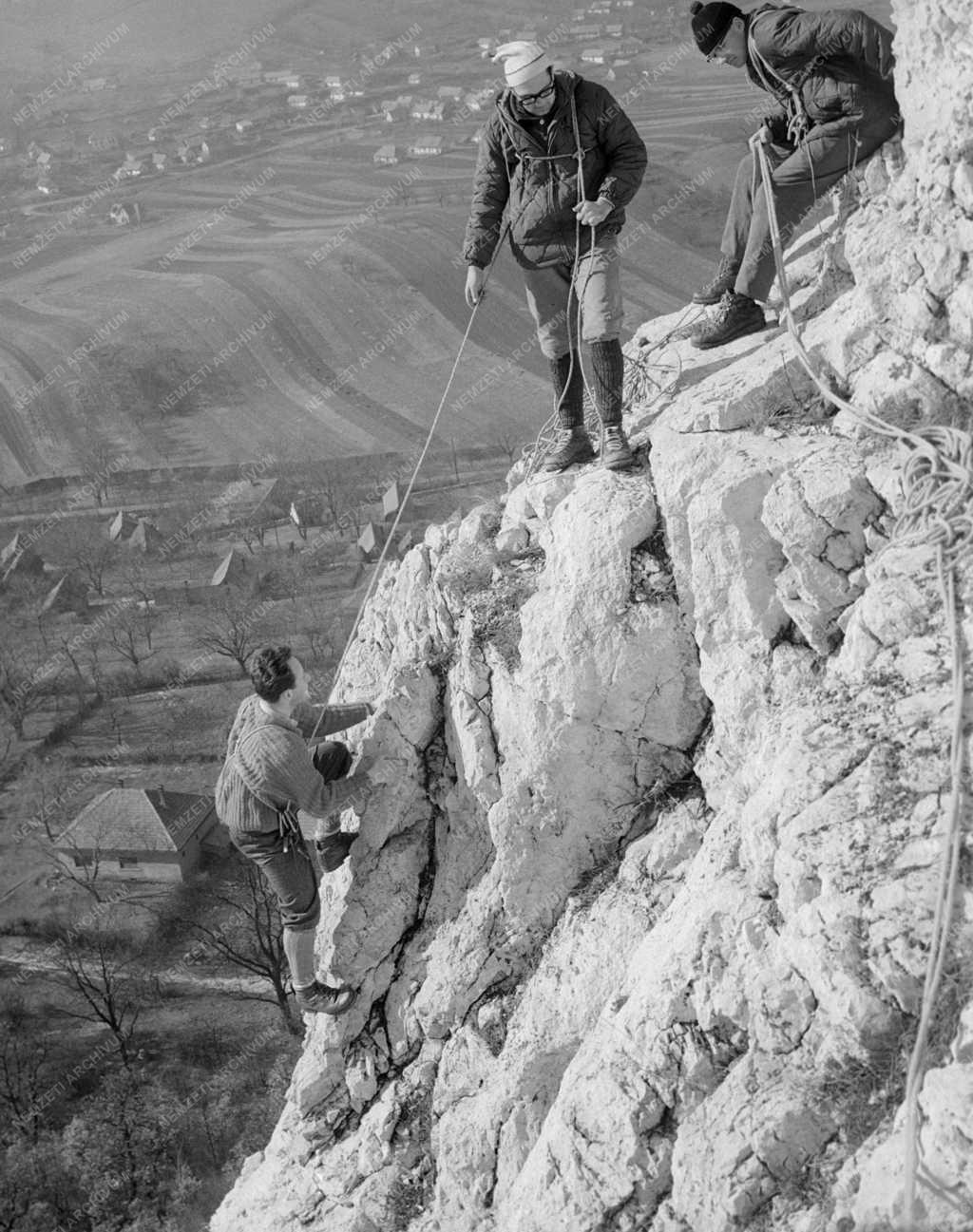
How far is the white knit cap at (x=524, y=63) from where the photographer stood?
24.0 feet

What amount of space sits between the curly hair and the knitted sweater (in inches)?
6.7

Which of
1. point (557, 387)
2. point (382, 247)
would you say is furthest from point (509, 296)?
point (557, 387)

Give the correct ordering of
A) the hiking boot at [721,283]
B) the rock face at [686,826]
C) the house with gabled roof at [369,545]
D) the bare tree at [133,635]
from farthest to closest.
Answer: the house with gabled roof at [369,545], the bare tree at [133,635], the hiking boot at [721,283], the rock face at [686,826]

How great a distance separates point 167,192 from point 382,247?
126 feet

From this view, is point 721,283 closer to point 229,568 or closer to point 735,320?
point 735,320

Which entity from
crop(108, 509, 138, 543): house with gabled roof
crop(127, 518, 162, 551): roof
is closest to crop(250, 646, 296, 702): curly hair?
crop(127, 518, 162, 551): roof

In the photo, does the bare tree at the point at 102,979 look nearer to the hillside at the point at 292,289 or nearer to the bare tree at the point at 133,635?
the bare tree at the point at 133,635

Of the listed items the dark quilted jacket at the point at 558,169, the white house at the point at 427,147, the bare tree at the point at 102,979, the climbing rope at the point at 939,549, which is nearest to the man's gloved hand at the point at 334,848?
the climbing rope at the point at 939,549

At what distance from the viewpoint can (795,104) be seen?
767 cm

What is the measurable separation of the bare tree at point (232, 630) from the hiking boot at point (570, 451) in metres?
36.2

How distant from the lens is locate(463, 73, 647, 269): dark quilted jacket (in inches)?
302

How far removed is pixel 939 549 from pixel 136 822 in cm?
3229

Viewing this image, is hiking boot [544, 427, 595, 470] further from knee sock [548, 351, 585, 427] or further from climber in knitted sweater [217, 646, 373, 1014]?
climber in knitted sweater [217, 646, 373, 1014]

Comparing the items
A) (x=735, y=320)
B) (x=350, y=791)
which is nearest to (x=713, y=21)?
(x=735, y=320)
